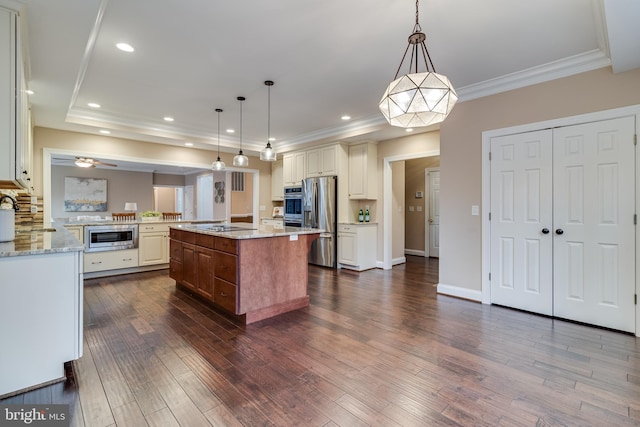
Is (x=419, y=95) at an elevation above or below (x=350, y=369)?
above

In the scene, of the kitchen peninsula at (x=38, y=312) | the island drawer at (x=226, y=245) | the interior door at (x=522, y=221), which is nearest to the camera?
the kitchen peninsula at (x=38, y=312)

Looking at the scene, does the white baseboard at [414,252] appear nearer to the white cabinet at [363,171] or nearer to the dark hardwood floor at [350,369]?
the white cabinet at [363,171]

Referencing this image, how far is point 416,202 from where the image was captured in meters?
7.21

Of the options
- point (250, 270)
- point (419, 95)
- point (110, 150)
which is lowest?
point (250, 270)

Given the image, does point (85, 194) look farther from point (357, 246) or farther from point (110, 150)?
point (357, 246)

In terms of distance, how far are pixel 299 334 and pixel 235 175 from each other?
7390 mm

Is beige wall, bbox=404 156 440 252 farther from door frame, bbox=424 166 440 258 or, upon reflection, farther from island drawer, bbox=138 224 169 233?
island drawer, bbox=138 224 169 233

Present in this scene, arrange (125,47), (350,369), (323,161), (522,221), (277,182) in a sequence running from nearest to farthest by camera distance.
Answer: (350,369) → (125,47) → (522,221) → (323,161) → (277,182)

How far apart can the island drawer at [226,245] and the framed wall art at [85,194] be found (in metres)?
7.56

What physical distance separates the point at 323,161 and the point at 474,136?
2.84 meters

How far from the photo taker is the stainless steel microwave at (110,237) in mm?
4672

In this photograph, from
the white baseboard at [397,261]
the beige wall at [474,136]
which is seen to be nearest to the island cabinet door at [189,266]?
the beige wall at [474,136]

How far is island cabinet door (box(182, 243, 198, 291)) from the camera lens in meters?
3.68

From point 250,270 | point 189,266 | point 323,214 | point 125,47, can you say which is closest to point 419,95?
point 250,270
